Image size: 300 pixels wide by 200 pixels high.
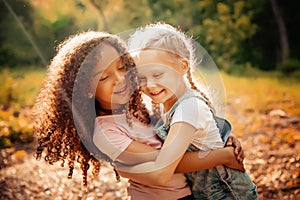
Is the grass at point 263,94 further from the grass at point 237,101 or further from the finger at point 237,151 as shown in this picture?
the finger at point 237,151

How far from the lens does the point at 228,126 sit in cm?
203

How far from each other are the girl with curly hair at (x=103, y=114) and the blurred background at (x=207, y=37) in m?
3.94

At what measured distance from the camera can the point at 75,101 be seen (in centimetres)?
188

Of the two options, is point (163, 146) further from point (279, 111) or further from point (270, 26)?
point (270, 26)

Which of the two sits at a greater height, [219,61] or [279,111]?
[219,61]

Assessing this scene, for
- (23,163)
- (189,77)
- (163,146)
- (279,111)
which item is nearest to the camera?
(163,146)

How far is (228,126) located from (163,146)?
40 cm

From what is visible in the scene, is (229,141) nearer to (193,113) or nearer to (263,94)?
(193,113)

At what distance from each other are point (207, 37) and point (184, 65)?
648 centimetres

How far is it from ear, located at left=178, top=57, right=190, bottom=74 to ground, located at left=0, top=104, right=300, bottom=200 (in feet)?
5.67

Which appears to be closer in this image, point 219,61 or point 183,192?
point 183,192

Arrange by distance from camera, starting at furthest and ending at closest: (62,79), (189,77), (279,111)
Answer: (279,111) → (189,77) → (62,79)

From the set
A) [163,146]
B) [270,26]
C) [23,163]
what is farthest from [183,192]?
[270,26]

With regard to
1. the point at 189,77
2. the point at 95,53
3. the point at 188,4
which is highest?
the point at 188,4
